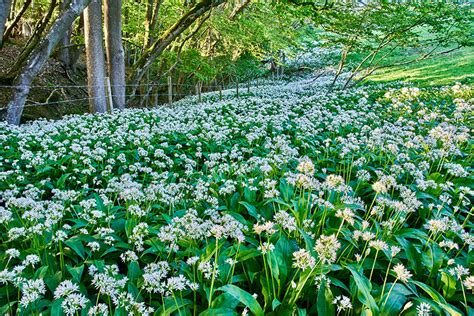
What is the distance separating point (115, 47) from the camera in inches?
433

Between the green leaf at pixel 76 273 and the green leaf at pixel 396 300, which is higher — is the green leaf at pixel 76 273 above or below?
above

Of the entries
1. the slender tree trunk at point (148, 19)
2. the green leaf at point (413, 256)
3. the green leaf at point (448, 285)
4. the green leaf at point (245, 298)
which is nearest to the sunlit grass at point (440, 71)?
the slender tree trunk at point (148, 19)

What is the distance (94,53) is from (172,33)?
296 cm

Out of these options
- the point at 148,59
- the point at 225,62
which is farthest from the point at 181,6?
the point at 225,62

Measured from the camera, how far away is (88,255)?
8.17ft

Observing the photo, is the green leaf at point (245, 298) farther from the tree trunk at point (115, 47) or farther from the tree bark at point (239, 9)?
the tree bark at point (239, 9)

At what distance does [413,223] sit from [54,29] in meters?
7.95

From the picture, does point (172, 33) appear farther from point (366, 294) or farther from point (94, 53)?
point (366, 294)

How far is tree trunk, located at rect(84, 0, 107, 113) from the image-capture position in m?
9.55

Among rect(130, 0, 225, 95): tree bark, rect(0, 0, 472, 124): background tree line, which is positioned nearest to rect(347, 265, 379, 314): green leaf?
rect(0, 0, 472, 124): background tree line

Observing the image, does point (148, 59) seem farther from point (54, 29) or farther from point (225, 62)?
point (225, 62)

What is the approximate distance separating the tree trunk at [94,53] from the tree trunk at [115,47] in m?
0.88

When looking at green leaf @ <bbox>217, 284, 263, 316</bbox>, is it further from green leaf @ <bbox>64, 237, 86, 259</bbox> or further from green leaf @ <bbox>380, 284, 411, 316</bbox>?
green leaf @ <bbox>64, 237, 86, 259</bbox>

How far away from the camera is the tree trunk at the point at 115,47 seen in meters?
10.8
